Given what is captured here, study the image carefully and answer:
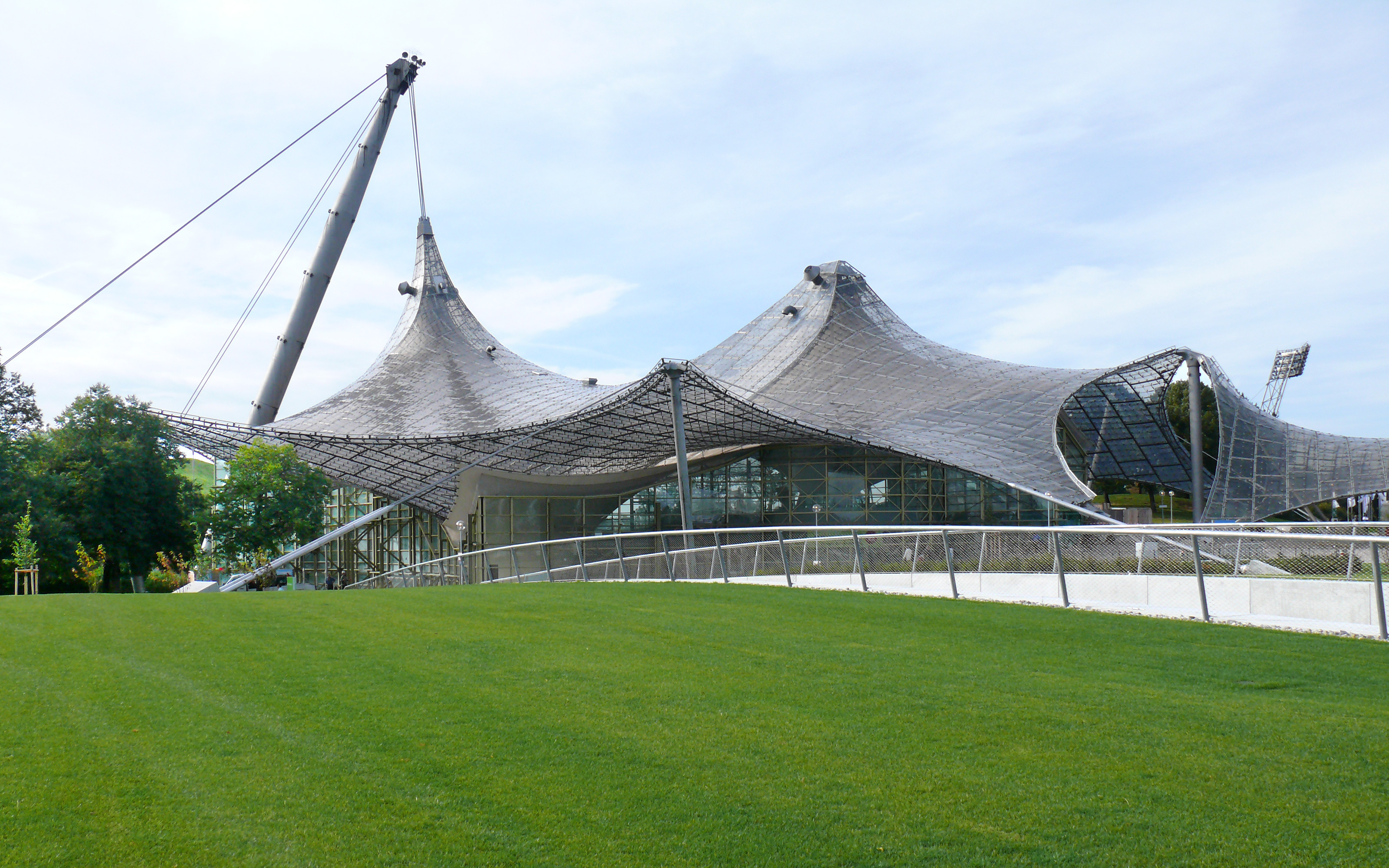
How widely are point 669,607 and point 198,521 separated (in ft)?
89.3

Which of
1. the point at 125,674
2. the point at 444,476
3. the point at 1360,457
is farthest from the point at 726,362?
the point at 125,674

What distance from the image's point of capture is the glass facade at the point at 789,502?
42156mm

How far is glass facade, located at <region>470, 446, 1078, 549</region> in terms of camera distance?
4216 centimetres

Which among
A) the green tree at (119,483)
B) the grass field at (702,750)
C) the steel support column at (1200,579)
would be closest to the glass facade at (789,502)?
the green tree at (119,483)

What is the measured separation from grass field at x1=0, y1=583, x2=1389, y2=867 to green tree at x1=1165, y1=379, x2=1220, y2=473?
63503 millimetres

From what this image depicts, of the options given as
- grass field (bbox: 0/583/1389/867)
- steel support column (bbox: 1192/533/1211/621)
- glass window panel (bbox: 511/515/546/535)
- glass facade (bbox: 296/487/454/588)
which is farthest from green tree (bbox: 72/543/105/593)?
steel support column (bbox: 1192/533/1211/621)

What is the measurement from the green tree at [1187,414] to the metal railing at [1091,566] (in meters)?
53.4

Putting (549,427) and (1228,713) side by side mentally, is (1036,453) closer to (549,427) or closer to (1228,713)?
(549,427)

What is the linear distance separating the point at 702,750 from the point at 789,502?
3911 cm

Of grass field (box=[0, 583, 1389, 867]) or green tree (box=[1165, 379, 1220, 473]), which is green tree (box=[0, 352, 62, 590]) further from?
green tree (box=[1165, 379, 1220, 473])

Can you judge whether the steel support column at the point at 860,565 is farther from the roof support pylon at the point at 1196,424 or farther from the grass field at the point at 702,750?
the roof support pylon at the point at 1196,424

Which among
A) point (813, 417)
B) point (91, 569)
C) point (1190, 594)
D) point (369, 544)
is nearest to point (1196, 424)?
point (813, 417)

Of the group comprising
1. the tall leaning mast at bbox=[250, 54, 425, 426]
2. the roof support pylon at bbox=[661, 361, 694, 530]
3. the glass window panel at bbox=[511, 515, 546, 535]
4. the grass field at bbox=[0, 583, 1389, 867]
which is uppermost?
the tall leaning mast at bbox=[250, 54, 425, 426]

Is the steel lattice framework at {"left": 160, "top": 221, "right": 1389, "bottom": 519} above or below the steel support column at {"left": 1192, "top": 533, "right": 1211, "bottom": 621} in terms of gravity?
above
